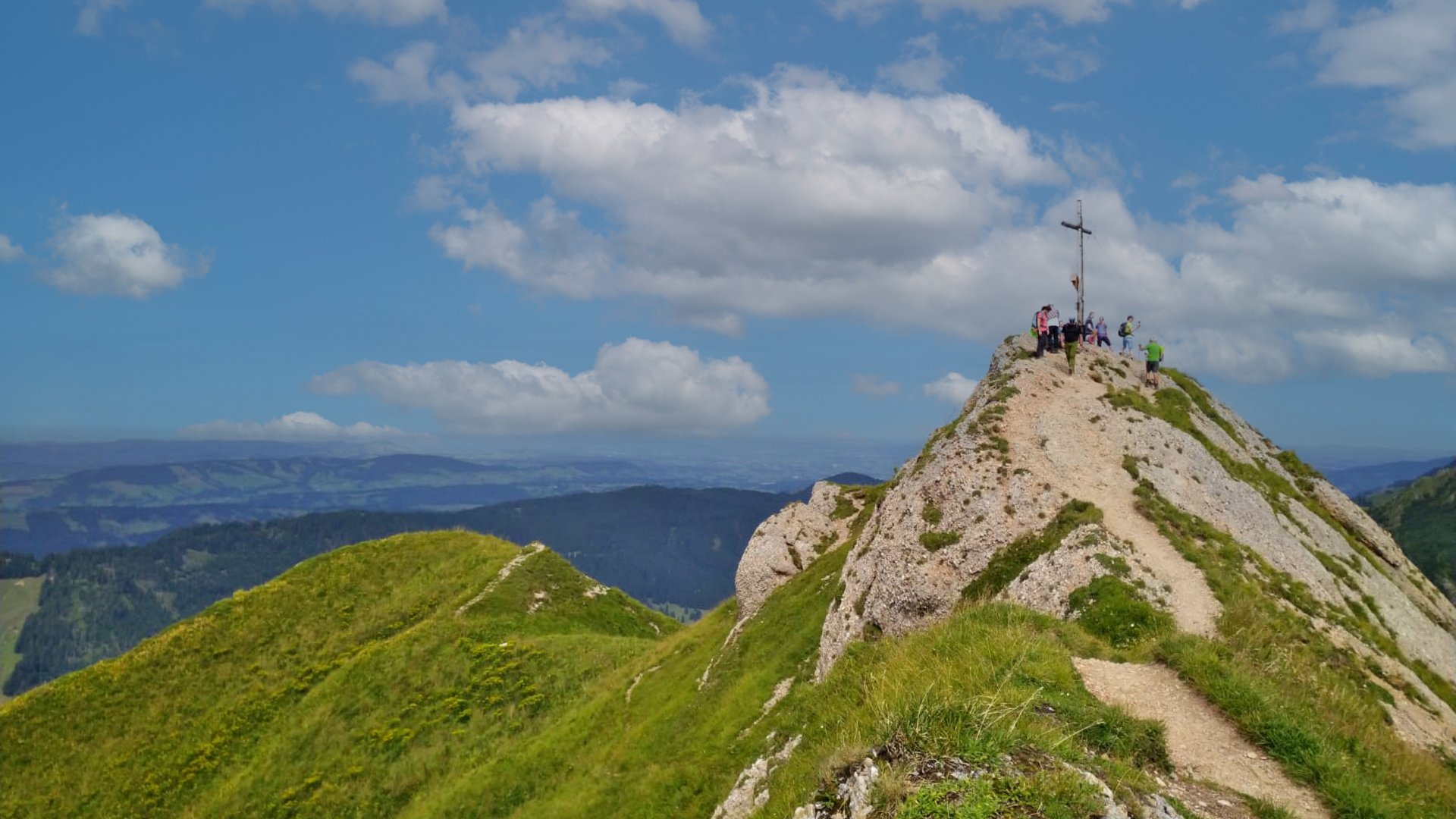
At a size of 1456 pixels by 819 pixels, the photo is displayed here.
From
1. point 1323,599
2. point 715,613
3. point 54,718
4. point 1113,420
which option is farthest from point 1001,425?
point 54,718

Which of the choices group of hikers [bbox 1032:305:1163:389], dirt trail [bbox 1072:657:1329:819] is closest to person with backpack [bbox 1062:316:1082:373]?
group of hikers [bbox 1032:305:1163:389]

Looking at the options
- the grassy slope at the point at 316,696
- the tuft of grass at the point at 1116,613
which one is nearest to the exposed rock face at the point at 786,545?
the grassy slope at the point at 316,696

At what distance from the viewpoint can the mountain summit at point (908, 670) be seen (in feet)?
50.3

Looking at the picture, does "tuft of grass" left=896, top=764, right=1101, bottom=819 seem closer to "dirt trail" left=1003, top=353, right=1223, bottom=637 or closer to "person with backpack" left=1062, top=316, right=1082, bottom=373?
"dirt trail" left=1003, top=353, right=1223, bottom=637

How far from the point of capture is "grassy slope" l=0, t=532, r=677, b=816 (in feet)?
176

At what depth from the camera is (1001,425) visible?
128ft

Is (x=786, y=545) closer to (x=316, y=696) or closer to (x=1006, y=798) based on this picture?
(x=1006, y=798)

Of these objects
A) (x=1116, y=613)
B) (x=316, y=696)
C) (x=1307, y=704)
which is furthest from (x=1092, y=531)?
(x=316, y=696)

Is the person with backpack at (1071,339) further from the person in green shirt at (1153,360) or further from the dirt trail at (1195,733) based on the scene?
the dirt trail at (1195,733)

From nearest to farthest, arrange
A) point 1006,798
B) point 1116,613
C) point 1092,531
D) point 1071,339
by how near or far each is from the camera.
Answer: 1. point 1006,798
2. point 1116,613
3. point 1092,531
4. point 1071,339

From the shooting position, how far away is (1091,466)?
121 feet

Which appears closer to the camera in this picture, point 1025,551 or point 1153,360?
point 1025,551

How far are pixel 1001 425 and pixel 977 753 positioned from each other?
28896 mm

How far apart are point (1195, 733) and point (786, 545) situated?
107 feet
